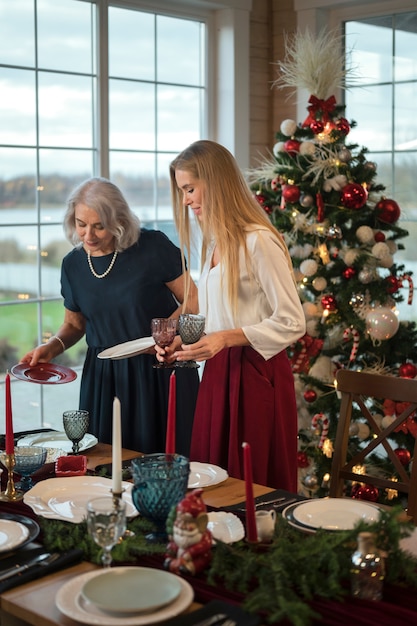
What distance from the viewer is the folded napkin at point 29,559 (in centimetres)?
168

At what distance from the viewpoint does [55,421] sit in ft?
14.1

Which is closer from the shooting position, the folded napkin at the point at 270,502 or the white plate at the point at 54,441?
the folded napkin at the point at 270,502

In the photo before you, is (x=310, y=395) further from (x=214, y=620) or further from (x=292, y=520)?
(x=214, y=620)

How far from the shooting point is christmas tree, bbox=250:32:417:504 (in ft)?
13.1

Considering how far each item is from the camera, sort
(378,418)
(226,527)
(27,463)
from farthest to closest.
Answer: (378,418) < (27,463) < (226,527)

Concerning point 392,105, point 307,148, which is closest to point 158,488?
point 307,148

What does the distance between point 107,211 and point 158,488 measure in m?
1.48

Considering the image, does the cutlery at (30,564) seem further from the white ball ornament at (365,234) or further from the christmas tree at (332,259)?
the white ball ornament at (365,234)

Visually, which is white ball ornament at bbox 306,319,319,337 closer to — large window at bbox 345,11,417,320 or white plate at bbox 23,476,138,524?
large window at bbox 345,11,417,320

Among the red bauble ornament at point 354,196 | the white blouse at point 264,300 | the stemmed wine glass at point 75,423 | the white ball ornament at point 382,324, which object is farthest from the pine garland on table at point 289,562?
the red bauble ornament at point 354,196

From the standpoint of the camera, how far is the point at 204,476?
2309 millimetres

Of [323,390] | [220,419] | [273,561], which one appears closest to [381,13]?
[323,390]

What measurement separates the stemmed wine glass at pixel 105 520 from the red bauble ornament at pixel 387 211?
2.64 m

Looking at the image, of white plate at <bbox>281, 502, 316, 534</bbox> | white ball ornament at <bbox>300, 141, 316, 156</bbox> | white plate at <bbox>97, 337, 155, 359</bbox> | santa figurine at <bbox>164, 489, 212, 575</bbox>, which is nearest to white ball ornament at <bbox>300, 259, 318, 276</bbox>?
white ball ornament at <bbox>300, 141, 316, 156</bbox>
